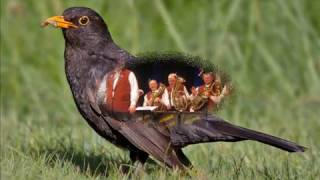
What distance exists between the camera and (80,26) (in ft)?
19.5

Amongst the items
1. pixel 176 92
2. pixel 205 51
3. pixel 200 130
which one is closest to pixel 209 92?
pixel 176 92

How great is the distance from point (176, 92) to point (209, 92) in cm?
18

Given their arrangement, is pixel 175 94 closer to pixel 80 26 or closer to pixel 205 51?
pixel 80 26

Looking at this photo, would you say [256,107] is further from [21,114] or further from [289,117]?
[21,114]

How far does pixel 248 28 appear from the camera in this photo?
30.7 feet

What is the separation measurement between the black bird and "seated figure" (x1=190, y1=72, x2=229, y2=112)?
0.26ft

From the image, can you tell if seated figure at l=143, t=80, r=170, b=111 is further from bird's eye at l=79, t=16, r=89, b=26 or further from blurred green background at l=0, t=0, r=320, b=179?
blurred green background at l=0, t=0, r=320, b=179

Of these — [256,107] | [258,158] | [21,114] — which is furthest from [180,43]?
[258,158]

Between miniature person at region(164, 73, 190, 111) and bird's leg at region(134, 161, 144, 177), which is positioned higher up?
miniature person at region(164, 73, 190, 111)

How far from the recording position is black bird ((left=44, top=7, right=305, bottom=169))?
5.30m

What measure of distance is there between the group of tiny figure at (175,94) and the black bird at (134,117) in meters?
0.06

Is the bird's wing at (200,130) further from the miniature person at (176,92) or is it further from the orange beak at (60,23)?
the orange beak at (60,23)

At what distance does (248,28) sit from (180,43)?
1.03m

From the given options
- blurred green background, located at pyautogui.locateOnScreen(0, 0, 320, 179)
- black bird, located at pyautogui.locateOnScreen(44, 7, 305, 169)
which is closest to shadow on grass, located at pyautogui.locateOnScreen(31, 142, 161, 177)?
black bird, located at pyautogui.locateOnScreen(44, 7, 305, 169)
